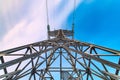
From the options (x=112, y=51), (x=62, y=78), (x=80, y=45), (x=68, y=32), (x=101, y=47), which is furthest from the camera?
(x=68, y=32)

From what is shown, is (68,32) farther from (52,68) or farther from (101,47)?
(101,47)

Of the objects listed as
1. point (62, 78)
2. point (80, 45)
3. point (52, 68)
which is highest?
point (80, 45)

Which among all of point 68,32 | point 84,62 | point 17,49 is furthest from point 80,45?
point 68,32

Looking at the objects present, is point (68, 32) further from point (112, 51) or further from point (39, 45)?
point (112, 51)

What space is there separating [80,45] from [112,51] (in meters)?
2.28

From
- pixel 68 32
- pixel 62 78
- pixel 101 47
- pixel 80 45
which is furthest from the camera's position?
pixel 68 32

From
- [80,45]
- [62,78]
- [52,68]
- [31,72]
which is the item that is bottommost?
[62,78]

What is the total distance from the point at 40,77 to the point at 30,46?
198 cm

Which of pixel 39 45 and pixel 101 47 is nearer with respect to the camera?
pixel 101 47

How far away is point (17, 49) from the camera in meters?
7.75

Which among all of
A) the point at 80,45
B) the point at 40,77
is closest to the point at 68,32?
the point at 80,45

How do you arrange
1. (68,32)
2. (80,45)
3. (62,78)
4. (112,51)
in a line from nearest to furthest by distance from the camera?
(112,51)
(80,45)
(62,78)
(68,32)

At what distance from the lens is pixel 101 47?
8.20 m

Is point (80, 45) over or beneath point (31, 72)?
over
